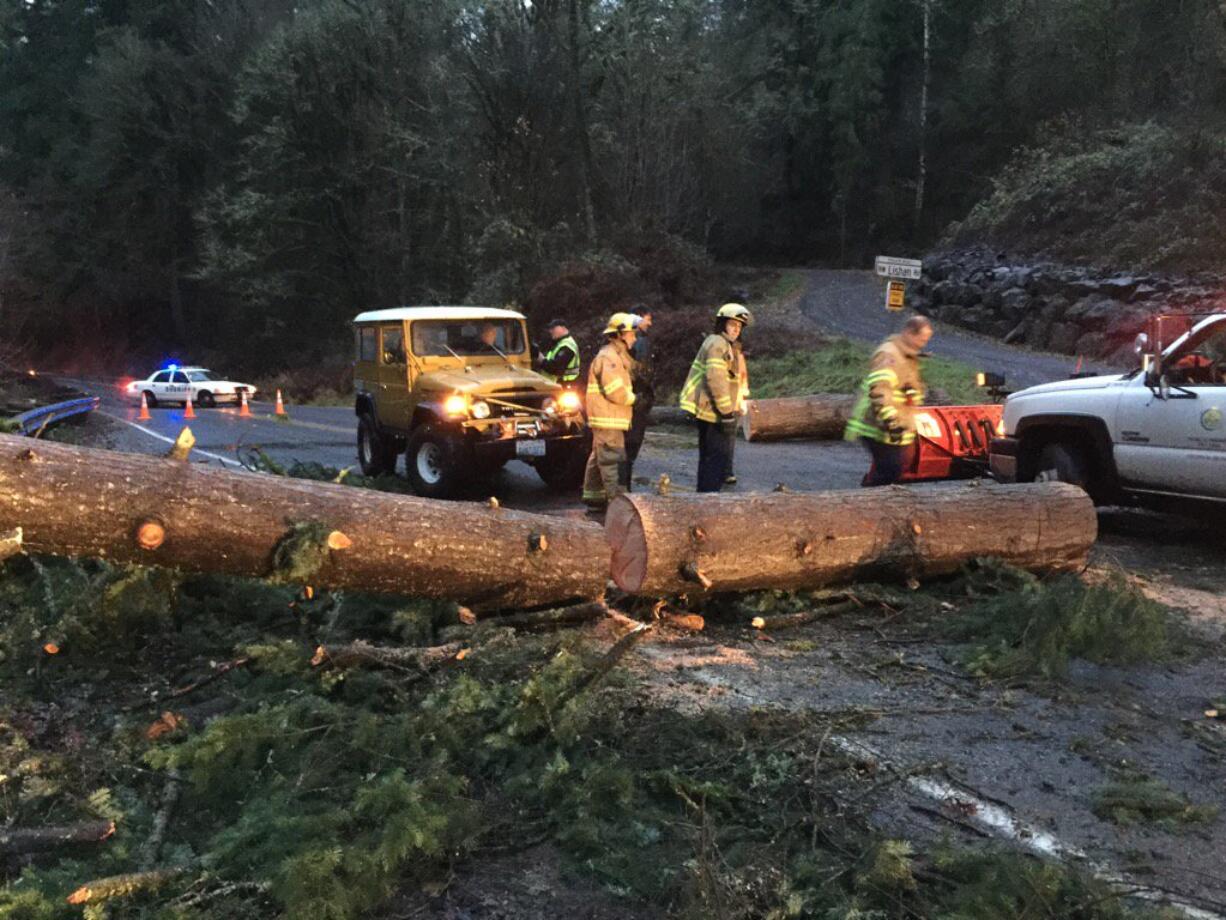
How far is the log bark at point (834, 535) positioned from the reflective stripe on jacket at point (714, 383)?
185cm

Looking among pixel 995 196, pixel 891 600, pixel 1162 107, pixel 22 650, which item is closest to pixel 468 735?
pixel 22 650

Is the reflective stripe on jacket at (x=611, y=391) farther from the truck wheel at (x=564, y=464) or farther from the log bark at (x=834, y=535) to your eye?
the log bark at (x=834, y=535)

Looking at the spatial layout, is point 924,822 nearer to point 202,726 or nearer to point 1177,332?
point 202,726

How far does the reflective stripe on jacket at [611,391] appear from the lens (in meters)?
8.01

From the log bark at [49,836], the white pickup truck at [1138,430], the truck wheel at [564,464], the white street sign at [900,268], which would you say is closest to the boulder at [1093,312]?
the white street sign at [900,268]

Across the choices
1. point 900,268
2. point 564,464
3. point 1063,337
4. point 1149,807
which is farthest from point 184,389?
point 1149,807

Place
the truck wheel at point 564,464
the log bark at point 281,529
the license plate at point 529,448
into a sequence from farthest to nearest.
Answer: the truck wheel at point 564,464 → the license plate at point 529,448 → the log bark at point 281,529

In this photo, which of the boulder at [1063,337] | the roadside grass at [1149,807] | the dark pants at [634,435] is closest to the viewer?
the roadside grass at [1149,807]

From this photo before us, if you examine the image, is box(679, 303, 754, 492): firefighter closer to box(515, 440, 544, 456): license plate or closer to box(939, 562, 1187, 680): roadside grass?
box(515, 440, 544, 456): license plate

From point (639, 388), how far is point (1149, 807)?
5677 millimetres

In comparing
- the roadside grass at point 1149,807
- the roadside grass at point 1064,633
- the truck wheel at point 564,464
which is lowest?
the roadside grass at point 1149,807

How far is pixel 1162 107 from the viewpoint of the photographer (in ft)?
93.7

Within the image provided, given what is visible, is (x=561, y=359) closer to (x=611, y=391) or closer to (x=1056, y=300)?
(x=611, y=391)

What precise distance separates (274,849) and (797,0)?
170 ft
